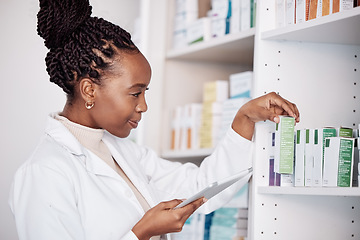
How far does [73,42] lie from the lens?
64.3 inches

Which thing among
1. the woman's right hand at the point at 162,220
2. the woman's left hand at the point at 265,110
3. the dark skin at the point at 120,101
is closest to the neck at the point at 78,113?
the dark skin at the point at 120,101

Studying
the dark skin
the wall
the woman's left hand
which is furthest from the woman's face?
the wall

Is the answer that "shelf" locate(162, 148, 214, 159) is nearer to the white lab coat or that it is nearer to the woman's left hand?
the white lab coat

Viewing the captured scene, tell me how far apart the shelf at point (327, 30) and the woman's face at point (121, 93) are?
420 mm

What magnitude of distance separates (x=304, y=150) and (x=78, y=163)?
0.64 metres

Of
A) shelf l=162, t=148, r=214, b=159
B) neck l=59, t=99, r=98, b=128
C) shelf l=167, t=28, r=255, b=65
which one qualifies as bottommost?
shelf l=162, t=148, r=214, b=159

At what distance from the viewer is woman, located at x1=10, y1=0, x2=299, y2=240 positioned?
1.48 m

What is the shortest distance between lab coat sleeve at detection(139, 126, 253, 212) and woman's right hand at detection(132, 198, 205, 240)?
339 millimetres

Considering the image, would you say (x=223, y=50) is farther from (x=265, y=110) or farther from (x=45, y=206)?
(x=45, y=206)

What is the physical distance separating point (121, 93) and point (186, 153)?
892mm

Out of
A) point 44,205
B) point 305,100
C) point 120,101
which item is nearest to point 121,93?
point 120,101

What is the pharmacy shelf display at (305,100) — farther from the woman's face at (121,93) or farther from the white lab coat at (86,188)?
the woman's face at (121,93)

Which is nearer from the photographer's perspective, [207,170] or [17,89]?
[207,170]

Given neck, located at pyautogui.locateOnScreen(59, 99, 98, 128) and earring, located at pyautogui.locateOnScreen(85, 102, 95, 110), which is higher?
earring, located at pyautogui.locateOnScreen(85, 102, 95, 110)
